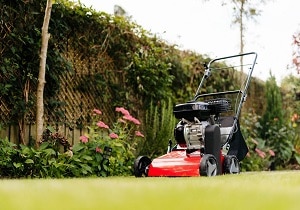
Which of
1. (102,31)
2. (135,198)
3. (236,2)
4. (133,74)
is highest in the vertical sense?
(236,2)

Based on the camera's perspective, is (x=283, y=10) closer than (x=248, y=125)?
No

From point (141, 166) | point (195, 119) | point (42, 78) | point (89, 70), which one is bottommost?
point (141, 166)

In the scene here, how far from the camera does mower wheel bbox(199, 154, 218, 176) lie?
16.8ft

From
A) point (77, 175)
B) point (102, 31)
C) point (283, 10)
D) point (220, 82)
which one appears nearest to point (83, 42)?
point (102, 31)

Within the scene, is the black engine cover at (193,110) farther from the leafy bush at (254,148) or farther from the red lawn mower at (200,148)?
the leafy bush at (254,148)

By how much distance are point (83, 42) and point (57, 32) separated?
2.24 ft

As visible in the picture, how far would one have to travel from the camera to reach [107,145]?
273 inches

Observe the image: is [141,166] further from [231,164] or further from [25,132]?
[25,132]

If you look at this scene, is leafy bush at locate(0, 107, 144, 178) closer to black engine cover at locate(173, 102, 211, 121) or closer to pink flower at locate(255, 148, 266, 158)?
black engine cover at locate(173, 102, 211, 121)

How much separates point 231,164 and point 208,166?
2.00 ft

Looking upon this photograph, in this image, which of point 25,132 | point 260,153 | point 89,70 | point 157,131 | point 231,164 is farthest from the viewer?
point 260,153

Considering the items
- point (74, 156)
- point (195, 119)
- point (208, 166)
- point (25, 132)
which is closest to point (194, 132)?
point (195, 119)

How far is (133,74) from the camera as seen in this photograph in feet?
28.1

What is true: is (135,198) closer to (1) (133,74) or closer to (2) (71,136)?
(2) (71,136)
